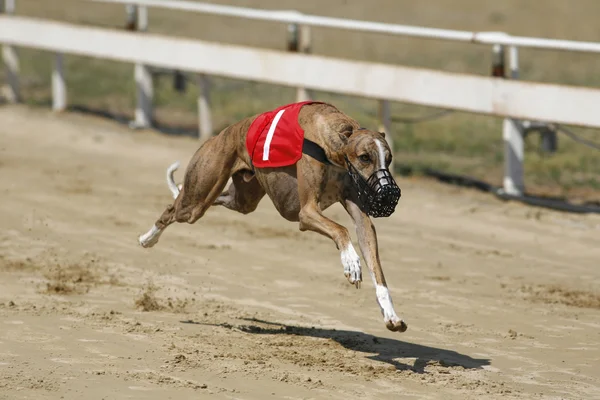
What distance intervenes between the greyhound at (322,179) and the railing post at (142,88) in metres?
5.75

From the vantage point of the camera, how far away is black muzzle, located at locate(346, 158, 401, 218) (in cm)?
502

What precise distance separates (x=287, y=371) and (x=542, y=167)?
5.83 m

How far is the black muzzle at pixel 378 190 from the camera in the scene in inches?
197

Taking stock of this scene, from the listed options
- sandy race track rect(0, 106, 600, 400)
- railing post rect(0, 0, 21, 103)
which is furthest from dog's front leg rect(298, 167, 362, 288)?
railing post rect(0, 0, 21, 103)

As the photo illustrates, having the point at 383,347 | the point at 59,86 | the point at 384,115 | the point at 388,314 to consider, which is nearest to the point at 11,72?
the point at 59,86

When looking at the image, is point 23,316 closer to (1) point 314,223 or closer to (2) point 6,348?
(2) point 6,348

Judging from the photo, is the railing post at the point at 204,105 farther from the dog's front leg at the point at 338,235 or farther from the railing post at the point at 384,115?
the dog's front leg at the point at 338,235

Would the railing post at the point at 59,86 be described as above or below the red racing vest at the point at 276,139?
below

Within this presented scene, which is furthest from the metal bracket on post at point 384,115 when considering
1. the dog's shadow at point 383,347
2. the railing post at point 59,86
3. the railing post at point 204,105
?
the railing post at point 59,86

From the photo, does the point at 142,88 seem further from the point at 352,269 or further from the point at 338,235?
the point at 352,269

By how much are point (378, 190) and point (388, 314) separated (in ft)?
1.73

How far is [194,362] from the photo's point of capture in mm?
5168

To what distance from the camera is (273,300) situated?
655cm

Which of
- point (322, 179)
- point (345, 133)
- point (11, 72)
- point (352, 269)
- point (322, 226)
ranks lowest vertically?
point (11, 72)
